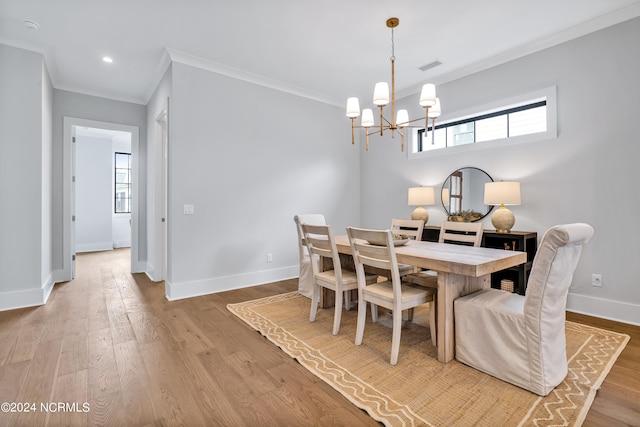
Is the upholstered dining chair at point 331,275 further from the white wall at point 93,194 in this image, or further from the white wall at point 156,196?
the white wall at point 93,194

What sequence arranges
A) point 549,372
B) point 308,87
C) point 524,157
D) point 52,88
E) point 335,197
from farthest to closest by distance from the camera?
point 335,197, point 308,87, point 52,88, point 524,157, point 549,372

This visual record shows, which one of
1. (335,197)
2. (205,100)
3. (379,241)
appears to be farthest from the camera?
(335,197)

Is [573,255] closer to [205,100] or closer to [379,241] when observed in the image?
[379,241]

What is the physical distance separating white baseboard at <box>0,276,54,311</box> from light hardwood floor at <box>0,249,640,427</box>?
0.15 metres

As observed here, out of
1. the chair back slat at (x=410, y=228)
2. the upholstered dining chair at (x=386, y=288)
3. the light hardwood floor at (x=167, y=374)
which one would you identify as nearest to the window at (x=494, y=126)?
the chair back slat at (x=410, y=228)

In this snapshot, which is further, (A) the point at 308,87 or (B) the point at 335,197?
(B) the point at 335,197

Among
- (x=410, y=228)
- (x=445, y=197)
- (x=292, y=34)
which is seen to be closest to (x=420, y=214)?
(x=445, y=197)

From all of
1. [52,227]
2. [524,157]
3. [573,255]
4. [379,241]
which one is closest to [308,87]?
[524,157]

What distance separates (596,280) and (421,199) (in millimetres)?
1980

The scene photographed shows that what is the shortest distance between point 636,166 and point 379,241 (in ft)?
8.54

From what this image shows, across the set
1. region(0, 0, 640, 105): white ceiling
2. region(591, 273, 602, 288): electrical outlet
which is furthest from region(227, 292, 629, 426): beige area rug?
region(0, 0, 640, 105): white ceiling

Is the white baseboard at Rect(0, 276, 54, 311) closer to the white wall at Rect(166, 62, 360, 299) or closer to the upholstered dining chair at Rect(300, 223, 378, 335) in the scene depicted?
the white wall at Rect(166, 62, 360, 299)

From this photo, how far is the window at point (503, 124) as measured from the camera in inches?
129

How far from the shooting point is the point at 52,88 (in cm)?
420
